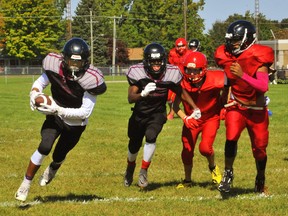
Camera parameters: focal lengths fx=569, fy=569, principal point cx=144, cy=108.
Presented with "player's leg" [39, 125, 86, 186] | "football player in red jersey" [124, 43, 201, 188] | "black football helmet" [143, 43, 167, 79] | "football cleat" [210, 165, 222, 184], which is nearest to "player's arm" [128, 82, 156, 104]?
"football player in red jersey" [124, 43, 201, 188]

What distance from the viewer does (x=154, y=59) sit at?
23.3ft

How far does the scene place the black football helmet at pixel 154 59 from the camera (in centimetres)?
709

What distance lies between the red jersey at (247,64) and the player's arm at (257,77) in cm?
11

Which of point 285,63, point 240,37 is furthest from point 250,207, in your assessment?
point 285,63

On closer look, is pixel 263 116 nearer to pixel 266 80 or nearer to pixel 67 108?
pixel 266 80

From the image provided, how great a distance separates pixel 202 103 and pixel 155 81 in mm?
752

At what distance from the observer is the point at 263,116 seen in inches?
266

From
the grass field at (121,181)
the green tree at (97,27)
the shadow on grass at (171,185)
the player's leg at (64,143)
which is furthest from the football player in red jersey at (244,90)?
the green tree at (97,27)

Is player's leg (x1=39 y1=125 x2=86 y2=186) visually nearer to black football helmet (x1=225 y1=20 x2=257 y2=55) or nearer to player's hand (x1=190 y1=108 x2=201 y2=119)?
player's hand (x1=190 y1=108 x2=201 y2=119)

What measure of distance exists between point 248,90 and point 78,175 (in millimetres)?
3092

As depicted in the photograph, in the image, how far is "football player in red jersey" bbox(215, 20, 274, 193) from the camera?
21.4 ft

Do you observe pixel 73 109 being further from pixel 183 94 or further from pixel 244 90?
pixel 244 90

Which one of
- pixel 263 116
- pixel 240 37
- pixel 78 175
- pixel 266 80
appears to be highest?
pixel 240 37

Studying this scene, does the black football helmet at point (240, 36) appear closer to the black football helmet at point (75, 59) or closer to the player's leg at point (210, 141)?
the player's leg at point (210, 141)
